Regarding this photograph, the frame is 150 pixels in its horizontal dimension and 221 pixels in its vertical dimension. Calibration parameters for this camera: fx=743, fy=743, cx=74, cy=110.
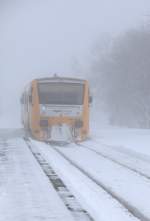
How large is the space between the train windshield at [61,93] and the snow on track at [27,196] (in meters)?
12.9

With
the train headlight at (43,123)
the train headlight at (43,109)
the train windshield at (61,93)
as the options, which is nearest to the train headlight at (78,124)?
the train windshield at (61,93)

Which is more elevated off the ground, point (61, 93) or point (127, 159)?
point (61, 93)

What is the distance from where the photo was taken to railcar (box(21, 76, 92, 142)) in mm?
29422

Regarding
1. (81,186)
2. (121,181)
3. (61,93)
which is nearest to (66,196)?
(81,186)

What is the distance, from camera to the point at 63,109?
2989 cm

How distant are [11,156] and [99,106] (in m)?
69.4

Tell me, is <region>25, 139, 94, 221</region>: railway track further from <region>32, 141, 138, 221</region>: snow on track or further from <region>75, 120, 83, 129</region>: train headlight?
<region>75, 120, 83, 129</region>: train headlight

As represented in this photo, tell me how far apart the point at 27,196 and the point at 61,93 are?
62.6 feet

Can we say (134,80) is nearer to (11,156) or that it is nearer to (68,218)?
(11,156)

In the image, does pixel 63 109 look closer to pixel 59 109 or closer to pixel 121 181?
pixel 59 109

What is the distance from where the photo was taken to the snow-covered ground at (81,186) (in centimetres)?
989

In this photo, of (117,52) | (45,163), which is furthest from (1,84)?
(45,163)

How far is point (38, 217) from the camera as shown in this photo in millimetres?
9453

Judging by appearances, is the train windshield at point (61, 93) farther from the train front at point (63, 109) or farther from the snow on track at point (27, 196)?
the snow on track at point (27, 196)
